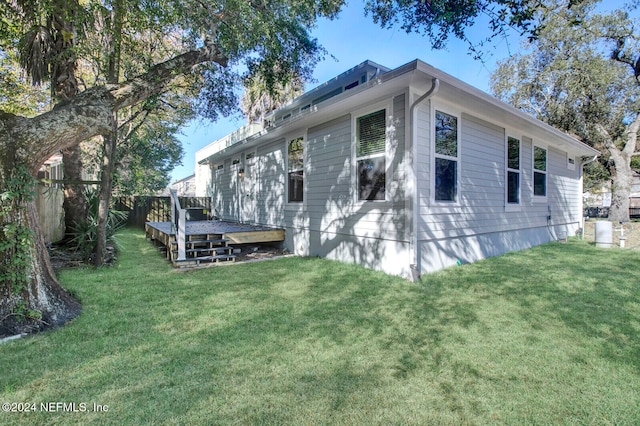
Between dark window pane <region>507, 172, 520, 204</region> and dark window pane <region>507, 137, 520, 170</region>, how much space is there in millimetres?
192

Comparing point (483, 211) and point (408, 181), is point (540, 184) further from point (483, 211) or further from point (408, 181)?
point (408, 181)

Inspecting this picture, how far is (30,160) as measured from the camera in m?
3.23

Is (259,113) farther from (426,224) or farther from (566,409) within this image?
(566,409)

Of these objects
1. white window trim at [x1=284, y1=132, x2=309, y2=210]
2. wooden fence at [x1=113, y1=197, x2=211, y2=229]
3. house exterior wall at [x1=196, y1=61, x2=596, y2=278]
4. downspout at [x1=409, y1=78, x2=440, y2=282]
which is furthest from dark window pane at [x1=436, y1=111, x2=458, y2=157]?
wooden fence at [x1=113, y1=197, x2=211, y2=229]

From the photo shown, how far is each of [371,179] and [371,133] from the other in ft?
2.60

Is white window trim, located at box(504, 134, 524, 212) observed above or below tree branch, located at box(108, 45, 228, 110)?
below

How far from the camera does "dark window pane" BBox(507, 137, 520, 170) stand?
7.18 metres

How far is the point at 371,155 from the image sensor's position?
5.47m

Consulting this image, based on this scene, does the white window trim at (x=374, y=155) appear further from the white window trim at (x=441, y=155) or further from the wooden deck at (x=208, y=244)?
the wooden deck at (x=208, y=244)

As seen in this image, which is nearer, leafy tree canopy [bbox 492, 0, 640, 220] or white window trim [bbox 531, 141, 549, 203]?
white window trim [bbox 531, 141, 549, 203]

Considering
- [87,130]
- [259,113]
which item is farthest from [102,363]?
[259,113]

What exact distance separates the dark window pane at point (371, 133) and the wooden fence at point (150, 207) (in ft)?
33.8

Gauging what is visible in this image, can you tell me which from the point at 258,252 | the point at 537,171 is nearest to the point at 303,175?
the point at 258,252

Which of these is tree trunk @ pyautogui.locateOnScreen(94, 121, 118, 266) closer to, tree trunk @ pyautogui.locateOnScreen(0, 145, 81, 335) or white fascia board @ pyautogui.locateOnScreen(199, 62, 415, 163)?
tree trunk @ pyautogui.locateOnScreen(0, 145, 81, 335)
